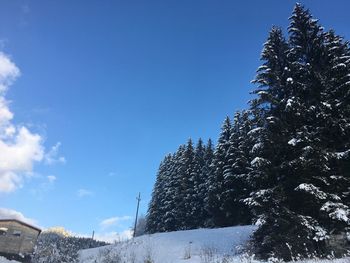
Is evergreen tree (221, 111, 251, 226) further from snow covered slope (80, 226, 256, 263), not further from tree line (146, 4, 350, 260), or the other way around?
tree line (146, 4, 350, 260)

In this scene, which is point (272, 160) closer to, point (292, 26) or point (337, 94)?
point (337, 94)

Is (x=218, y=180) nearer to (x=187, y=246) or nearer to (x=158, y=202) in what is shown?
(x=187, y=246)

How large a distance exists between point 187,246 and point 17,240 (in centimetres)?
2221

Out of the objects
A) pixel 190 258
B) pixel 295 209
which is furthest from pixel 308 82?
pixel 190 258

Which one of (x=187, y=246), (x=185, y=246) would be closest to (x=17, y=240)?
(x=185, y=246)

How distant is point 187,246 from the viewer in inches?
1161

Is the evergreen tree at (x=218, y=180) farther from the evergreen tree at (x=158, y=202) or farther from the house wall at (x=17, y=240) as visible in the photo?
the house wall at (x=17, y=240)

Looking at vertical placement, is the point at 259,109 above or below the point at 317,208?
above

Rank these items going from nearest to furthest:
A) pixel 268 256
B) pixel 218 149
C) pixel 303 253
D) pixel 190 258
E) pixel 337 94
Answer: pixel 303 253 → pixel 268 256 → pixel 337 94 → pixel 190 258 → pixel 218 149

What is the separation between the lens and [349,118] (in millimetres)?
19078

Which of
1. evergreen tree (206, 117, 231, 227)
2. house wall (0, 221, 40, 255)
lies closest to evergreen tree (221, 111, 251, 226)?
evergreen tree (206, 117, 231, 227)

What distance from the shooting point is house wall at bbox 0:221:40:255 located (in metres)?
40.8

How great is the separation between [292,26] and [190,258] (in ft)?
52.7

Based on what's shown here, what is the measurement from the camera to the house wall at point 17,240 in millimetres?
40750
